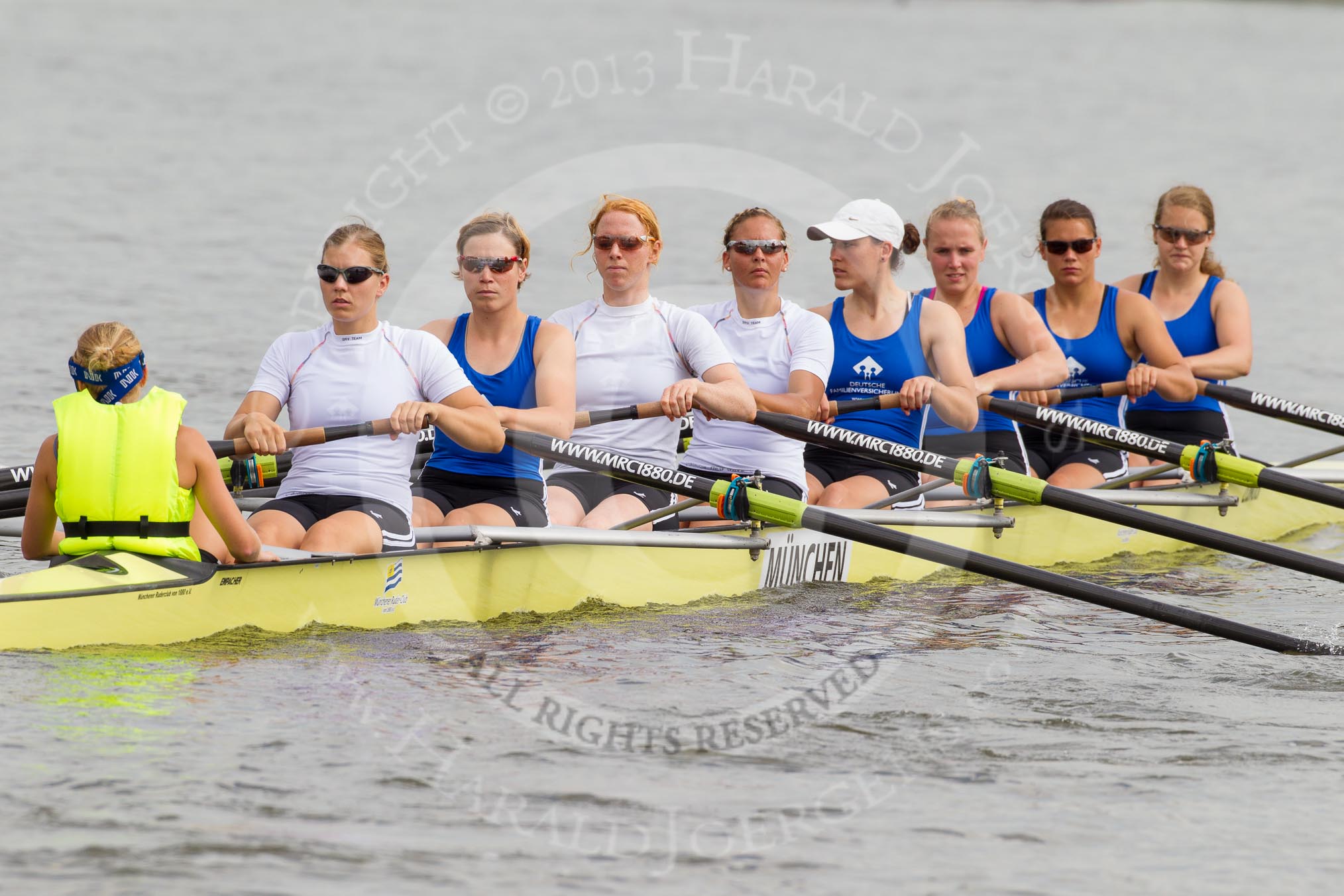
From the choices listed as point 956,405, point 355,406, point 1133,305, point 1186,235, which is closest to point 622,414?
point 355,406

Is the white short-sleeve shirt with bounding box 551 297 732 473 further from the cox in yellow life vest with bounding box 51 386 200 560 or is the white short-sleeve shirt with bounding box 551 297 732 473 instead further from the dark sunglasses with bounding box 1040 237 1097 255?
the dark sunglasses with bounding box 1040 237 1097 255

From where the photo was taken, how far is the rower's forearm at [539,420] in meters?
6.79

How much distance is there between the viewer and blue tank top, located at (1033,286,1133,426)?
906cm

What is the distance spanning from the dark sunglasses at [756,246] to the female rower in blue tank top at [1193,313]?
2662 millimetres

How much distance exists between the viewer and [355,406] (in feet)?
21.3

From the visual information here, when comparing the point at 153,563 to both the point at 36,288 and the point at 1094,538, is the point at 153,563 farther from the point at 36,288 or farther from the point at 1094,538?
the point at 36,288

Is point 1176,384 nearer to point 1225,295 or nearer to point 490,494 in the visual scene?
point 1225,295

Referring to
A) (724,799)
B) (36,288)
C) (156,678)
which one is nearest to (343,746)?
(156,678)

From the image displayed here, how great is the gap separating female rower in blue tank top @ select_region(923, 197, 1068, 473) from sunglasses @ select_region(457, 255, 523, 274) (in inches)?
93.7

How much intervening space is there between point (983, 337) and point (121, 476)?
4548 mm

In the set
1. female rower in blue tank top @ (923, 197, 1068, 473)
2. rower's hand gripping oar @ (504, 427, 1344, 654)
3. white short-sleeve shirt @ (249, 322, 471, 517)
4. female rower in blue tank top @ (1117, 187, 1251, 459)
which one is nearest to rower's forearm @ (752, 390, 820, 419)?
rower's hand gripping oar @ (504, 427, 1344, 654)

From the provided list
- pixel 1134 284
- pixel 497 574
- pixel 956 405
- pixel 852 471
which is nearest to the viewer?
pixel 497 574

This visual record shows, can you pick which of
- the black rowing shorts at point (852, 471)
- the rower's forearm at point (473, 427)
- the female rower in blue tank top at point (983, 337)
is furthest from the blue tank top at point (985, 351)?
the rower's forearm at point (473, 427)

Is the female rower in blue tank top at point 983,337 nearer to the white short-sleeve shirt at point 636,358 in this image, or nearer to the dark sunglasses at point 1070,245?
the dark sunglasses at point 1070,245
